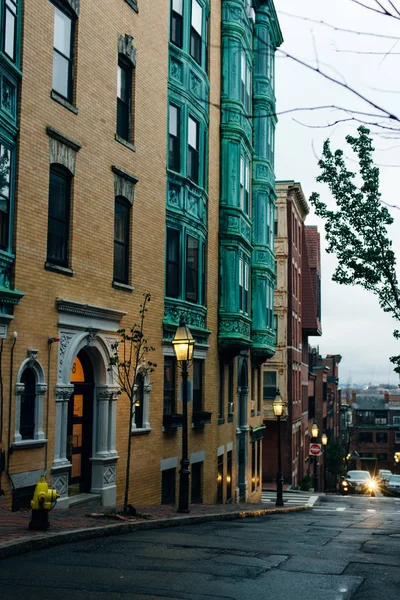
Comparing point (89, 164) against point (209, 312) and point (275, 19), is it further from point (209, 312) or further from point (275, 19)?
point (275, 19)

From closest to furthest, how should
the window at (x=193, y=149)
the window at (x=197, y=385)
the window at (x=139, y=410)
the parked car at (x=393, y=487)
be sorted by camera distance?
the window at (x=139, y=410)
the window at (x=193, y=149)
the window at (x=197, y=385)
the parked car at (x=393, y=487)

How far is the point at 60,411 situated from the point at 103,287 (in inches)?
135

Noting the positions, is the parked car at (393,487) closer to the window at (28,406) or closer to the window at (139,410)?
the window at (139,410)

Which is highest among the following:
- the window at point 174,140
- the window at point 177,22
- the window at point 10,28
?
the window at point 177,22

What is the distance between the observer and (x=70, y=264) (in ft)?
54.7

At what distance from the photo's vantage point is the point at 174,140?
23.2 metres

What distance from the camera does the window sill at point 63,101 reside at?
16.0 m

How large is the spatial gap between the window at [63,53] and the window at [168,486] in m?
10.9

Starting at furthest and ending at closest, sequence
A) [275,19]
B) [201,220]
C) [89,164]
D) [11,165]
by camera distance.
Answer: [275,19] → [201,220] → [89,164] → [11,165]

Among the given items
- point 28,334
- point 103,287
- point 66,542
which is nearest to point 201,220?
point 103,287

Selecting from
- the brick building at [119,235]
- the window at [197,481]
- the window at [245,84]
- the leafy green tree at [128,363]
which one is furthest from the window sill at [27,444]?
the window at [245,84]

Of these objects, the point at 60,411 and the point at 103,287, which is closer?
the point at 60,411

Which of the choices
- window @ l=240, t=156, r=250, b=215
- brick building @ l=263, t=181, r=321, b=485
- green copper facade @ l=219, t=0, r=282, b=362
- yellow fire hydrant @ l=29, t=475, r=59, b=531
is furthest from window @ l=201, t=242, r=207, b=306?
brick building @ l=263, t=181, r=321, b=485

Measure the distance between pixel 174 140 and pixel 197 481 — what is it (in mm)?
10778
